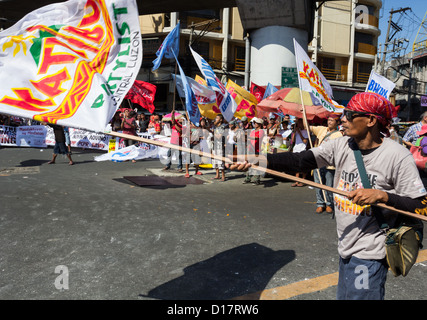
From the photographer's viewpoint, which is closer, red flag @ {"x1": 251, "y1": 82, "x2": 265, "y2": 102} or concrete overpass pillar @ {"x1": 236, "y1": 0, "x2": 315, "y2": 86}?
red flag @ {"x1": 251, "y1": 82, "x2": 265, "y2": 102}

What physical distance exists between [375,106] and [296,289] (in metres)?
2.01

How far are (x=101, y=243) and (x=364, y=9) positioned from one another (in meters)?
41.7

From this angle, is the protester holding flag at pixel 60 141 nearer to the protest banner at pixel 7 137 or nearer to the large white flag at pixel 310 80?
the protest banner at pixel 7 137

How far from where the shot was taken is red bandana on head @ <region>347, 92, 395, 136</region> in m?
2.50

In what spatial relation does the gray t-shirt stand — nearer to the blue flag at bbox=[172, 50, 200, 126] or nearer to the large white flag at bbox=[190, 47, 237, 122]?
the large white flag at bbox=[190, 47, 237, 122]

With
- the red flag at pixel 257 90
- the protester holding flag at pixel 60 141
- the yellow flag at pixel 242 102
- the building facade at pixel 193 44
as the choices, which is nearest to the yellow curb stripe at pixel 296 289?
the yellow flag at pixel 242 102

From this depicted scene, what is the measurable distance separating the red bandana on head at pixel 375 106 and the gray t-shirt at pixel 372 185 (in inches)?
5.4

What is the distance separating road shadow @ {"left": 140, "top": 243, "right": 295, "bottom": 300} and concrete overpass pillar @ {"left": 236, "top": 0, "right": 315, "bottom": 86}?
1223 cm

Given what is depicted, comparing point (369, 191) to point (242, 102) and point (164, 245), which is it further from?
point (242, 102)

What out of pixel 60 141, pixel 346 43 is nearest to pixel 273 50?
pixel 60 141

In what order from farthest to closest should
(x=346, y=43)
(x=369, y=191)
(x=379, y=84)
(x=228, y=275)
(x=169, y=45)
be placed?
(x=346, y=43)
(x=169, y=45)
(x=379, y=84)
(x=228, y=275)
(x=369, y=191)

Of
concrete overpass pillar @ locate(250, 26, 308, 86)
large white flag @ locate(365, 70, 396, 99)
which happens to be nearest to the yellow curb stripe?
large white flag @ locate(365, 70, 396, 99)

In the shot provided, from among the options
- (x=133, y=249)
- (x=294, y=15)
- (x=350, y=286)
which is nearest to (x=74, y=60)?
(x=133, y=249)

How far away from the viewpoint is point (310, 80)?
20.1 feet
